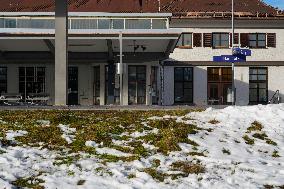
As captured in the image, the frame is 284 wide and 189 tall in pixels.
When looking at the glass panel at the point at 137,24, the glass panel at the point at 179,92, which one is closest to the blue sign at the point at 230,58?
the glass panel at the point at 137,24

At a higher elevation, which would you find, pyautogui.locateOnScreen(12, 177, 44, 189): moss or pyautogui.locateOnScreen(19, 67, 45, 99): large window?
pyautogui.locateOnScreen(19, 67, 45, 99): large window

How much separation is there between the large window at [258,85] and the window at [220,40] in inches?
127

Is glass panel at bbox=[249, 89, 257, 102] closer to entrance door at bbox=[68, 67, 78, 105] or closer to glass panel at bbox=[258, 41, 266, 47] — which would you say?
glass panel at bbox=[258, 41, 266, 47]

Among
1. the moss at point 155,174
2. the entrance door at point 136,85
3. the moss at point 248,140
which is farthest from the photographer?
the entrance door at point 136,85

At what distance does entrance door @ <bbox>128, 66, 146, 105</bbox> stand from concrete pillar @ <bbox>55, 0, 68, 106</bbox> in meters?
10.7

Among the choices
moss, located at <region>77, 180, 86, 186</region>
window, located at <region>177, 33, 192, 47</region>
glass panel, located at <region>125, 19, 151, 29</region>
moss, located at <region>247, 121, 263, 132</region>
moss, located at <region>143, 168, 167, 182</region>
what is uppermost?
window, located at <region>177, 33, 192, 47</region>

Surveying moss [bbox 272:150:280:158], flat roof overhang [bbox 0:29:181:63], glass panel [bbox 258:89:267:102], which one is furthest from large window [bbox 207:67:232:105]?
moss [bbox 272:150:280:158]

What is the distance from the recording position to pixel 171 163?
8180 millimetres

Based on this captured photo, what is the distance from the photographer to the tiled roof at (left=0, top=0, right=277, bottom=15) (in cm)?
4290

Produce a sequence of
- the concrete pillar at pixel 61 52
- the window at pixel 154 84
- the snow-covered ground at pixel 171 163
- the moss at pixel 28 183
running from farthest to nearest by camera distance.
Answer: the window at pixel 154 84 < the concrete pillar at pixel 61 52 < the snow-covered ground at pixel 171 163 < the moss at pixel 28 183

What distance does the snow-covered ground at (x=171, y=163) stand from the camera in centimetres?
716

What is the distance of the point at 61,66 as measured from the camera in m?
21.2

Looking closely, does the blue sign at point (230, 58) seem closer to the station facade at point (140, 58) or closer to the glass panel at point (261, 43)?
the station facade at point (140, 58)

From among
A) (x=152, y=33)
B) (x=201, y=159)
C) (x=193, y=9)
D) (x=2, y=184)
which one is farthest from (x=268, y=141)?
(x=193, y=9)
